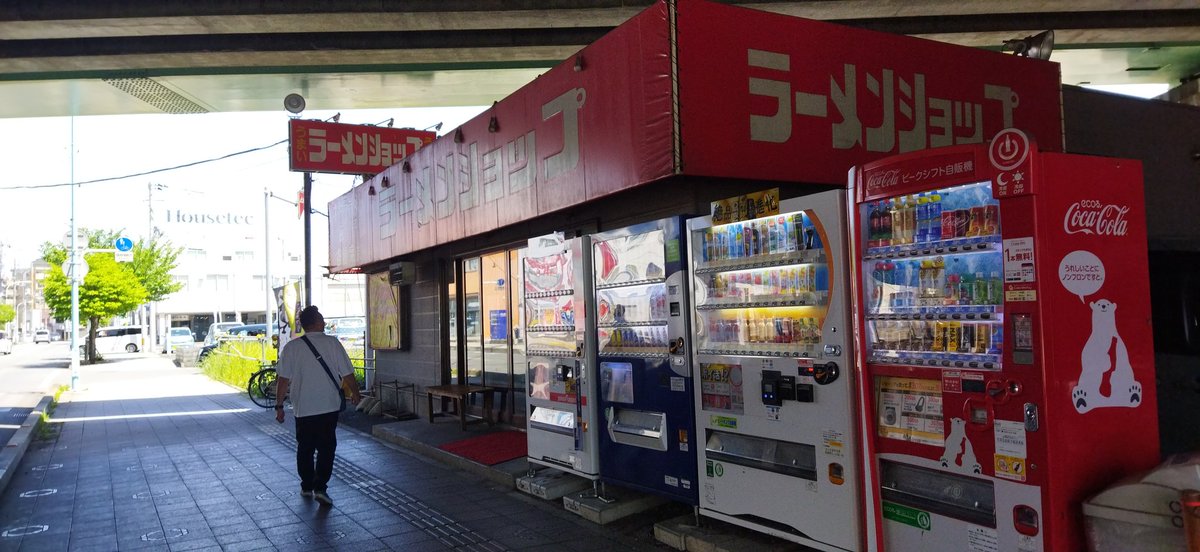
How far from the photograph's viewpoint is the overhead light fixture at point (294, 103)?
14398mm

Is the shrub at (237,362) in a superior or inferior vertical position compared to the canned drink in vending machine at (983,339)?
inferior

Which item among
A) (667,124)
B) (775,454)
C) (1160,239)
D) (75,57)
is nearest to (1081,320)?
(775,454)

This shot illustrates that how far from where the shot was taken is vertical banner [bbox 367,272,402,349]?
13.6 metres

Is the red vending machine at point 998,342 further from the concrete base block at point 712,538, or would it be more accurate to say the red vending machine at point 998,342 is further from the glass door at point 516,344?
the glass door at point 516,344

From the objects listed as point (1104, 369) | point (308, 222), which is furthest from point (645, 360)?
point (308, 222)

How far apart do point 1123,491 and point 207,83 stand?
1468 cm

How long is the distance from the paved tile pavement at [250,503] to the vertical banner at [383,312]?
2.25m

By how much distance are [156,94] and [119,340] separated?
35991 millimetres

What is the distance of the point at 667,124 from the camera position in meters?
6.07

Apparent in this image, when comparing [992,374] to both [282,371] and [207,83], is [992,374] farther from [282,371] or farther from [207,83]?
[207,83]

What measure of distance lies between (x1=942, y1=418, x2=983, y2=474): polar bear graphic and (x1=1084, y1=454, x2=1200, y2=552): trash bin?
54 centimetres

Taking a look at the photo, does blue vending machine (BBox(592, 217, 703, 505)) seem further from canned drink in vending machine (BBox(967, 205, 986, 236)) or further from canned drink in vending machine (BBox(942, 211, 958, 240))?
canned drink in vending machine (BBox(967, 205, 986, 236))

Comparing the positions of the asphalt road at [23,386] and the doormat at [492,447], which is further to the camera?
the asphalt road at [23,386]

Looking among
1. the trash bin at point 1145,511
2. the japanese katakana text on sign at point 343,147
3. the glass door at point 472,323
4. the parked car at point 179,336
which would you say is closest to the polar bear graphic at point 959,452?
the trash bin at point 1145,511
